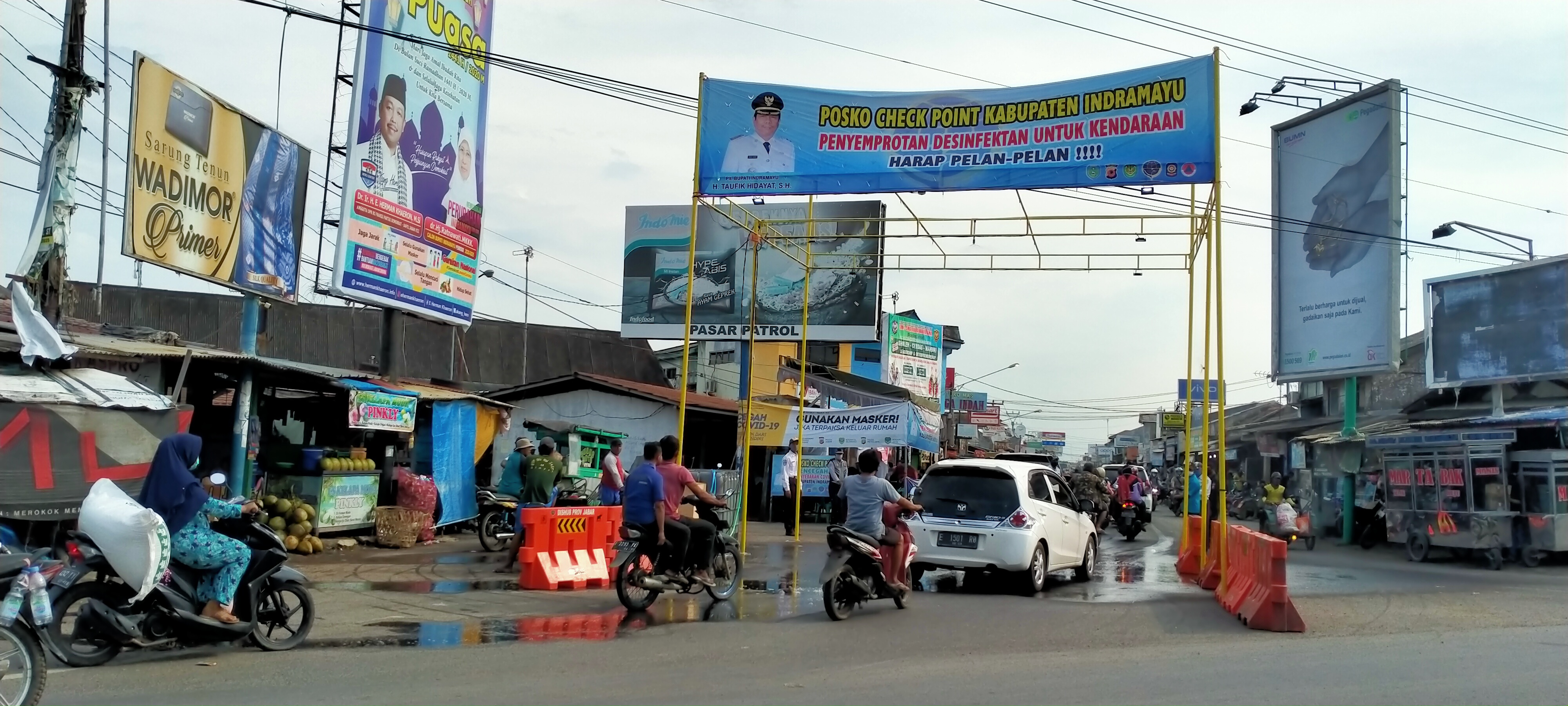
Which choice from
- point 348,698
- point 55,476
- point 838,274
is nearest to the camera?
point 348,698

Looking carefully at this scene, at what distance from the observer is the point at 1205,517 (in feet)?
47.9

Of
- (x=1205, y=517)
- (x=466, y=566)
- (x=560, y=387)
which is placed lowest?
(x=466, y=566)

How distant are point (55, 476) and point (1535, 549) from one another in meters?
21.6

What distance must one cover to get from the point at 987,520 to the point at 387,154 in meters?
11.2

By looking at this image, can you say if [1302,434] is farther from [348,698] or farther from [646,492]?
[348,698]

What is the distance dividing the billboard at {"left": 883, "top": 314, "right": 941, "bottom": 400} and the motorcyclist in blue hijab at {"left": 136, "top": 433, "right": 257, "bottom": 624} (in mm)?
37252

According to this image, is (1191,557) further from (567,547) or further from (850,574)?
(567,547)

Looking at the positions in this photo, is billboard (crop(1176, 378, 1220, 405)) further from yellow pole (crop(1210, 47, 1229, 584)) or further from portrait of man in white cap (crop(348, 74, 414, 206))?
portrait of man in white cap (crop(348, 74, 414, 206))

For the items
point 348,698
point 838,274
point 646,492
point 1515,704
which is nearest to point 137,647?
point 348,698

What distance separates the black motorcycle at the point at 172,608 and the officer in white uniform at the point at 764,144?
8279mm

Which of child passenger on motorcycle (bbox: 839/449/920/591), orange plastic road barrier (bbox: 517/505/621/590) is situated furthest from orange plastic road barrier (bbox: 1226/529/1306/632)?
orange plastic road barrier (bbox: 517/505/621/590)

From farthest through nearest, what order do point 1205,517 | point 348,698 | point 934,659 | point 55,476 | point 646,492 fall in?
point 1205,517 → point 55,476 → point 646,492 → point 934,659 → point 348,698

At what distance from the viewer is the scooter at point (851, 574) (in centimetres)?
1070

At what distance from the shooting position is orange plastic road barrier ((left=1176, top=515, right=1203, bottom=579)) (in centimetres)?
1580
